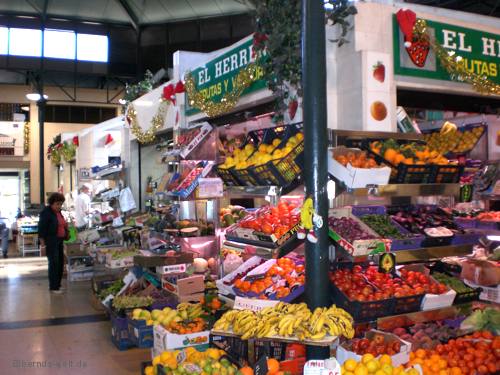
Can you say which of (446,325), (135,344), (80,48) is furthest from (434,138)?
(80,48)

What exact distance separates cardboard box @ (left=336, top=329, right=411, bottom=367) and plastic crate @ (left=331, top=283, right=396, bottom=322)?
0.14 metres

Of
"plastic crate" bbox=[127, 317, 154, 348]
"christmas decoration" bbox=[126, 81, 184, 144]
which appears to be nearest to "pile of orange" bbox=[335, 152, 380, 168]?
"plastic crate" bbox=[127, 317, 154, 348]

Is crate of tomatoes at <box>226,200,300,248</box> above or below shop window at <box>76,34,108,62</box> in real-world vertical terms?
below

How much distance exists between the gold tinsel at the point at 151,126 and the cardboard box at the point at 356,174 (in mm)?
5478

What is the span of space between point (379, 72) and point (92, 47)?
57.4ft

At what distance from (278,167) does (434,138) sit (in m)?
5.16

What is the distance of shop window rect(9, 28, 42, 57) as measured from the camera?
19047 millimetres

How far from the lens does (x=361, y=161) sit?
398 cm

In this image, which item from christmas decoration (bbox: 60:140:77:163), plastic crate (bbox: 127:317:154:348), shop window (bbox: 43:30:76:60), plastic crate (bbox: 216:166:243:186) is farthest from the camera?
shop window (bbox: 43:30:76:60)

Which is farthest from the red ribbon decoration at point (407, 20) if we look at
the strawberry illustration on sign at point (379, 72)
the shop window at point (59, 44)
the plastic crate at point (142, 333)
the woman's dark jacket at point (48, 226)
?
the shop window at point (59, 44)

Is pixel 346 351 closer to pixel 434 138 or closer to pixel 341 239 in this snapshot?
pixel 341 239

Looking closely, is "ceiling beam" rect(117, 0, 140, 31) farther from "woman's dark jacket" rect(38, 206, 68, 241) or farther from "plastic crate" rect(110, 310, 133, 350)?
"plastic crate" rect(110, 310, 133, 350)

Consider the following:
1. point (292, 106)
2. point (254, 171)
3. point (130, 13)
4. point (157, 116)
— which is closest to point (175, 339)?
point (254, 171)

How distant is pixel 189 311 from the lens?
513 cm
